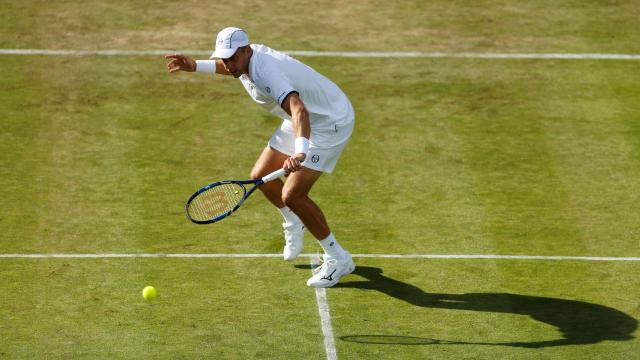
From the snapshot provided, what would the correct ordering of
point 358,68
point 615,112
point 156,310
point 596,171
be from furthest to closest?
point 358,68
point 615,112
point 596,171
point 156,310

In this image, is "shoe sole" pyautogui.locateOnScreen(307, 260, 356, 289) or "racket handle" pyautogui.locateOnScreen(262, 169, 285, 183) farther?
"shoe sole" pyautogui.locateOnScreen(307, 260, 356, 289)

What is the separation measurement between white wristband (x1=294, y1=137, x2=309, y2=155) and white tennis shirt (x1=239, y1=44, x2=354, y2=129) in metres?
0.42

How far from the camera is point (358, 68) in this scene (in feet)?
57.4

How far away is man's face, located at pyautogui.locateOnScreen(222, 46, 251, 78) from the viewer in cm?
1170

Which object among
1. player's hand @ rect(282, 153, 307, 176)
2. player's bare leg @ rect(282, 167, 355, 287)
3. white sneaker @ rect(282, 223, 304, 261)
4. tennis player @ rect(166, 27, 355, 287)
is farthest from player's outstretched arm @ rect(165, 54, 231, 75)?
white sneaker @ rect(282, 223, 304, 261)

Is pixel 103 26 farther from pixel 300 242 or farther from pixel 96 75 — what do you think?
pixel 300 242

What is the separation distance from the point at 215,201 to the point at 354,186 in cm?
275

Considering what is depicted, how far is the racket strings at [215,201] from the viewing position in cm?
1216

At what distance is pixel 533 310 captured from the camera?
1190cm

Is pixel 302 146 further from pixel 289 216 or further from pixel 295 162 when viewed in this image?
pixel 289 216

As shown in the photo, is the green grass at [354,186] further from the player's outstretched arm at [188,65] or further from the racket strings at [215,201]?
the player's outstretched arm at [188,65]

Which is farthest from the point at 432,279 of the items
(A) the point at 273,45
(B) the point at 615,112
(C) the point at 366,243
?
Answer: (A) the point at 273,45

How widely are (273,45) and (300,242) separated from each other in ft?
18.9

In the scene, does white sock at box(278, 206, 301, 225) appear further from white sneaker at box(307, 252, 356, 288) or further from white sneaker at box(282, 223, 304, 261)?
white sneaker at box(307, 252, 356, 288)
